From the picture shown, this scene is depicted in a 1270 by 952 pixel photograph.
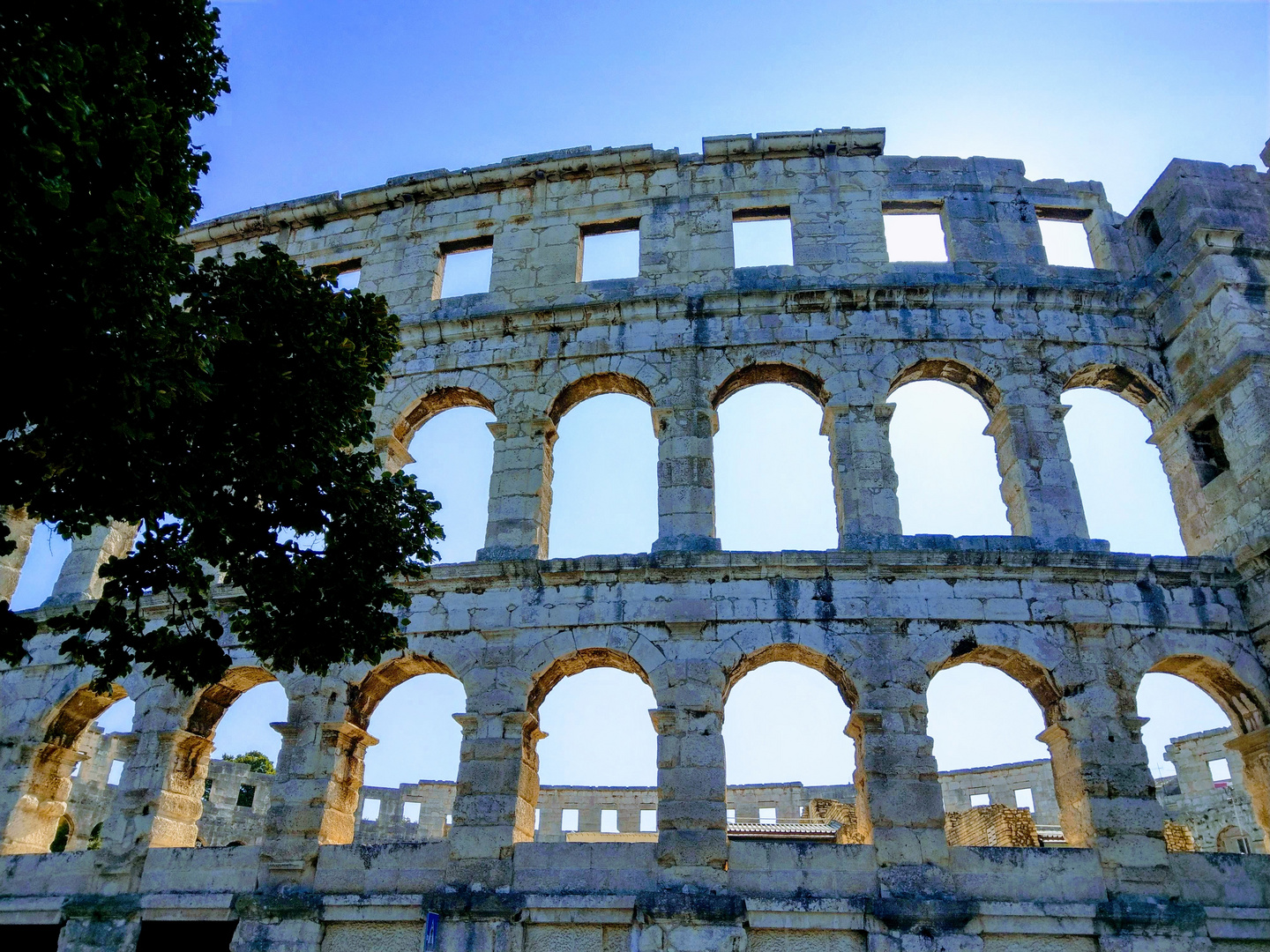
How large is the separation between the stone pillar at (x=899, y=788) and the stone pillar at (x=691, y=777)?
1.57 metres

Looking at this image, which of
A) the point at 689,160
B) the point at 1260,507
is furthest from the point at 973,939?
the point at 689,160

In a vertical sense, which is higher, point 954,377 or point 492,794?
point 954,377

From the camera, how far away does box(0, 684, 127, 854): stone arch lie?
38.8 feet

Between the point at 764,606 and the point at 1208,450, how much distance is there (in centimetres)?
649

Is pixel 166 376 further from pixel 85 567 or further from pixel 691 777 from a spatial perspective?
pixel 85 567

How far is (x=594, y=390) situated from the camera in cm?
1338

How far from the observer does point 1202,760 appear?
22125mm

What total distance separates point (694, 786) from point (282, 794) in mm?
4814

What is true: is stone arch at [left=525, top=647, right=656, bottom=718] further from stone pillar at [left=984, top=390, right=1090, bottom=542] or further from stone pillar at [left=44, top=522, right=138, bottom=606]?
stone pillar at [left=44, top=522, right=138, bottom=606]

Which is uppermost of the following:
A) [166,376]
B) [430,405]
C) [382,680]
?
[430,405]

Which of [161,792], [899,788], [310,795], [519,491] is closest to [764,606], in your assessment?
[899,788]

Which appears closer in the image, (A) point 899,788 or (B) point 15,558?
(A) point 899,788

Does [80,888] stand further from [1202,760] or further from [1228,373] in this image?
[1202,760]

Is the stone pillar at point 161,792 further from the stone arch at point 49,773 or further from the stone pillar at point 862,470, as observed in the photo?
the stone pillar at point 862,470
